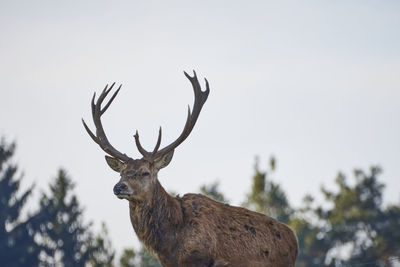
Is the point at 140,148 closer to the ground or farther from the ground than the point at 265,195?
closer to the ground

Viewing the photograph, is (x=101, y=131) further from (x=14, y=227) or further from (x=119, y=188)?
(x=14, y=227)

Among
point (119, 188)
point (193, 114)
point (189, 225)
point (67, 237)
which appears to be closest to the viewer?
point (119, 188)

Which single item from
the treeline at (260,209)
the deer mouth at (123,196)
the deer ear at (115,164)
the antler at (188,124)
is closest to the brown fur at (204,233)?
the deer mouth at (123,196)

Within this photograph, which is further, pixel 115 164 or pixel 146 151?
pixel 115 164

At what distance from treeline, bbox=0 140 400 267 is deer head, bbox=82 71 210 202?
22.0 metres

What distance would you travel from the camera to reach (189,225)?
920 centimetres

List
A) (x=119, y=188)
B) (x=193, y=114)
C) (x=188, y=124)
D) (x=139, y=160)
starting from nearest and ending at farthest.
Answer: (x=119, y=188)
(x=139, y=160)
(x=188, y=124)
(x=193, y=114)

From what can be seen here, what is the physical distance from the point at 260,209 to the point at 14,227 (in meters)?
15.7

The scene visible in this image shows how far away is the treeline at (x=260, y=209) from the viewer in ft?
113

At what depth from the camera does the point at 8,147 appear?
39.0 metres

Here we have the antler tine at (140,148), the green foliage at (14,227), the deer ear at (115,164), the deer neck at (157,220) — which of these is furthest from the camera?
the green foliage at (14,227)

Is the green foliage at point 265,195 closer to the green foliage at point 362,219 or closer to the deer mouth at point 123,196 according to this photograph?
the green foliage at point 362,219

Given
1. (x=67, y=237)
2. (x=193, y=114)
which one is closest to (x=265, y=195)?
(x=67, y=237)

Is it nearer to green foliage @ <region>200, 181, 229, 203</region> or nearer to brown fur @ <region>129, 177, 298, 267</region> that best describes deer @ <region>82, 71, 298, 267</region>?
brown fur @ <region>129, 177, 298, 267</region>
